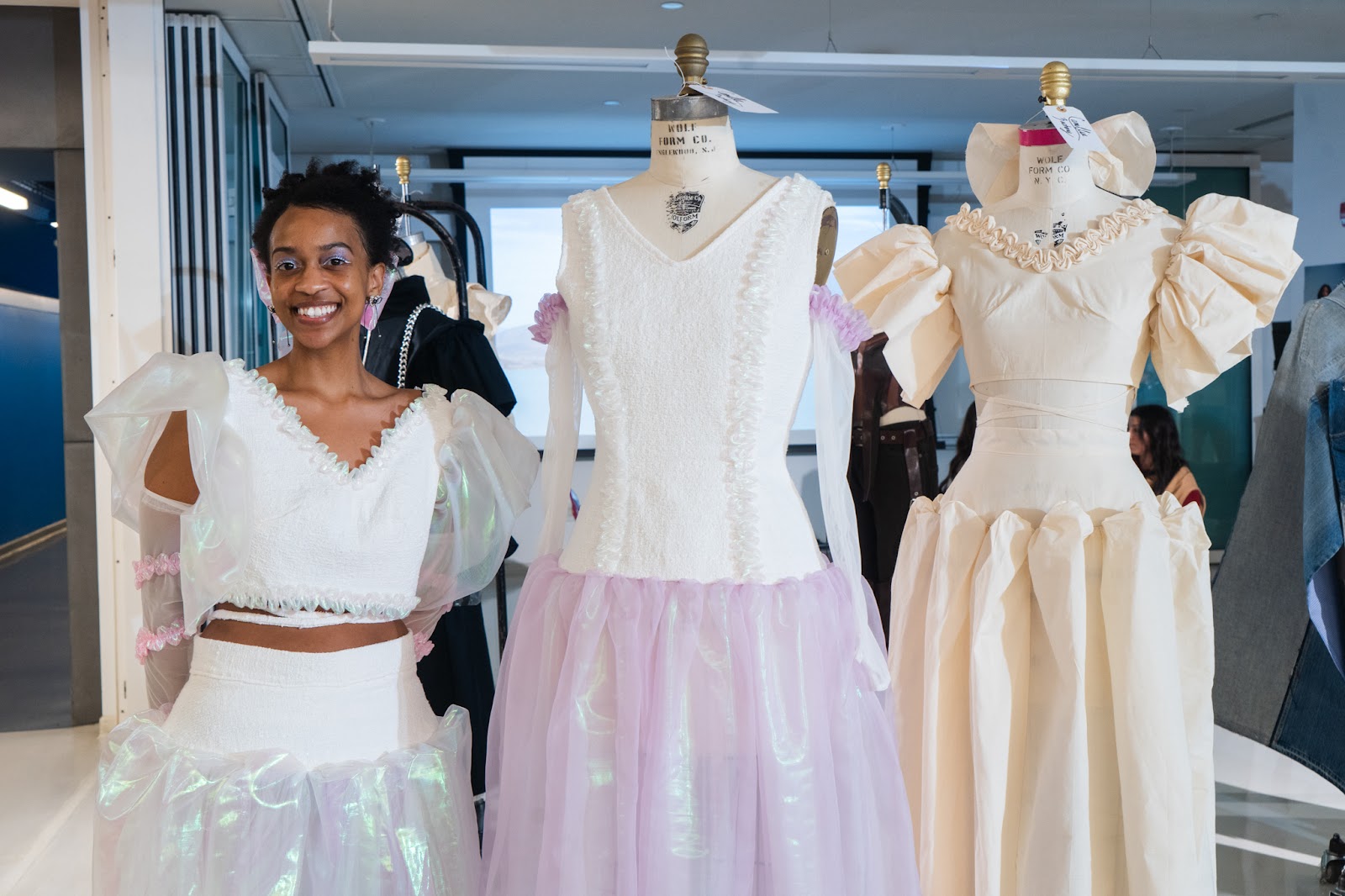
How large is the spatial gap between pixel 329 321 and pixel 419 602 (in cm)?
46

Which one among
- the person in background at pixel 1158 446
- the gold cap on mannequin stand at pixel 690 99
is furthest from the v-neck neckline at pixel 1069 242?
the person in background at pixel 1158 446

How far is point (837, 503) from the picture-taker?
1.85 m

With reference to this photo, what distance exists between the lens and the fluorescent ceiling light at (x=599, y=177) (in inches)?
292

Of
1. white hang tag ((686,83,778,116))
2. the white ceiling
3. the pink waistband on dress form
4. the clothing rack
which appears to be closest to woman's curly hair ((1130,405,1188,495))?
the white ceiling

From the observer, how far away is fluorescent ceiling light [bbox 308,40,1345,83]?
368cm

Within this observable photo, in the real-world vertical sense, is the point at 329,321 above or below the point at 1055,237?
below

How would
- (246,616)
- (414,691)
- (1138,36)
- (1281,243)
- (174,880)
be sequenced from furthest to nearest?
(1138,36)
(1281,243)
(414,691)
(246,616)
(174,880)

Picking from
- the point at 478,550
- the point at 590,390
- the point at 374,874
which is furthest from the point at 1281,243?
the point at 374,874

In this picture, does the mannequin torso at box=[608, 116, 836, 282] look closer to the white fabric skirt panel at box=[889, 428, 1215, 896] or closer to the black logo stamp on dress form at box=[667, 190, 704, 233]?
the black logo stamp on dress form at box=[667, 190, 704, 233]

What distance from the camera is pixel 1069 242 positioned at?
7.19ft

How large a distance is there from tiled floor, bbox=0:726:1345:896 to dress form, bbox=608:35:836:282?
2057 millimetres

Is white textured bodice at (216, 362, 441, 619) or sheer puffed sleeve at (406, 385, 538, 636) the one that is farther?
sheer puffed sleeve at (406, 385, 538, 636)

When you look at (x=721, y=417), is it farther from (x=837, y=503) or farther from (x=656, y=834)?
(x=656, y=834)

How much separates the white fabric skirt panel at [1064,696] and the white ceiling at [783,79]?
392 centimetres
